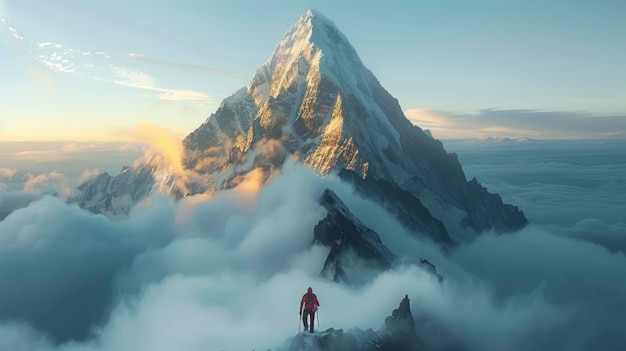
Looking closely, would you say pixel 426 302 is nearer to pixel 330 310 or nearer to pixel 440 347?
pixel 440 347

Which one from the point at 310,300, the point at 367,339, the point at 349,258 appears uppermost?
the point at 310,300

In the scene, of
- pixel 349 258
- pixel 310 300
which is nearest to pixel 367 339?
pixel 310 300

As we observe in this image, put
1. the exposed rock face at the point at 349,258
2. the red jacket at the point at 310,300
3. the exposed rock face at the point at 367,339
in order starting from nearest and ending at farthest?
the red jacket at the point at 310,300 → the exposed rock face at the point at 367,339 → the exposed rock face at the point at 349,258

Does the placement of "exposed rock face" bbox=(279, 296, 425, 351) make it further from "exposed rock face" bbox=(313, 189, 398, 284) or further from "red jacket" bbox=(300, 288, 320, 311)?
"exposed rock face" bbox=(313, 189, 398, 284)

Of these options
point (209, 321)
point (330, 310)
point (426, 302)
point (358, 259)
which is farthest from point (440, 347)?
point (209, 321)

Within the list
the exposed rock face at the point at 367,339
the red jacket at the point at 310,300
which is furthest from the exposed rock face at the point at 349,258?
the red jacket at the point at 310,300

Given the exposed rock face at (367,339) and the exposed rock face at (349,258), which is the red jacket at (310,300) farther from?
the exposed rock face at (349,258)

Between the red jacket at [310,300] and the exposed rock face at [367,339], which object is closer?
the red jacket at [310,300]

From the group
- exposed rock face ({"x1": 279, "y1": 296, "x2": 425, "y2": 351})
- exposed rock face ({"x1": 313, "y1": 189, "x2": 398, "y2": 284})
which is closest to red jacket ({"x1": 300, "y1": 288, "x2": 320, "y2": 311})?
exposed rock face ({"x1": 279, "y1": 296, "x2": 425, "y2": 351})

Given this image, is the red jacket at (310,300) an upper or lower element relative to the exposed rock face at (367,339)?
upper

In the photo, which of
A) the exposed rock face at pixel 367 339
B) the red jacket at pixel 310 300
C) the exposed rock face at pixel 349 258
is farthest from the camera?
the exposed rock face at pixel 349 258

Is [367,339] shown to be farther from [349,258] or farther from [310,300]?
[349,258]
